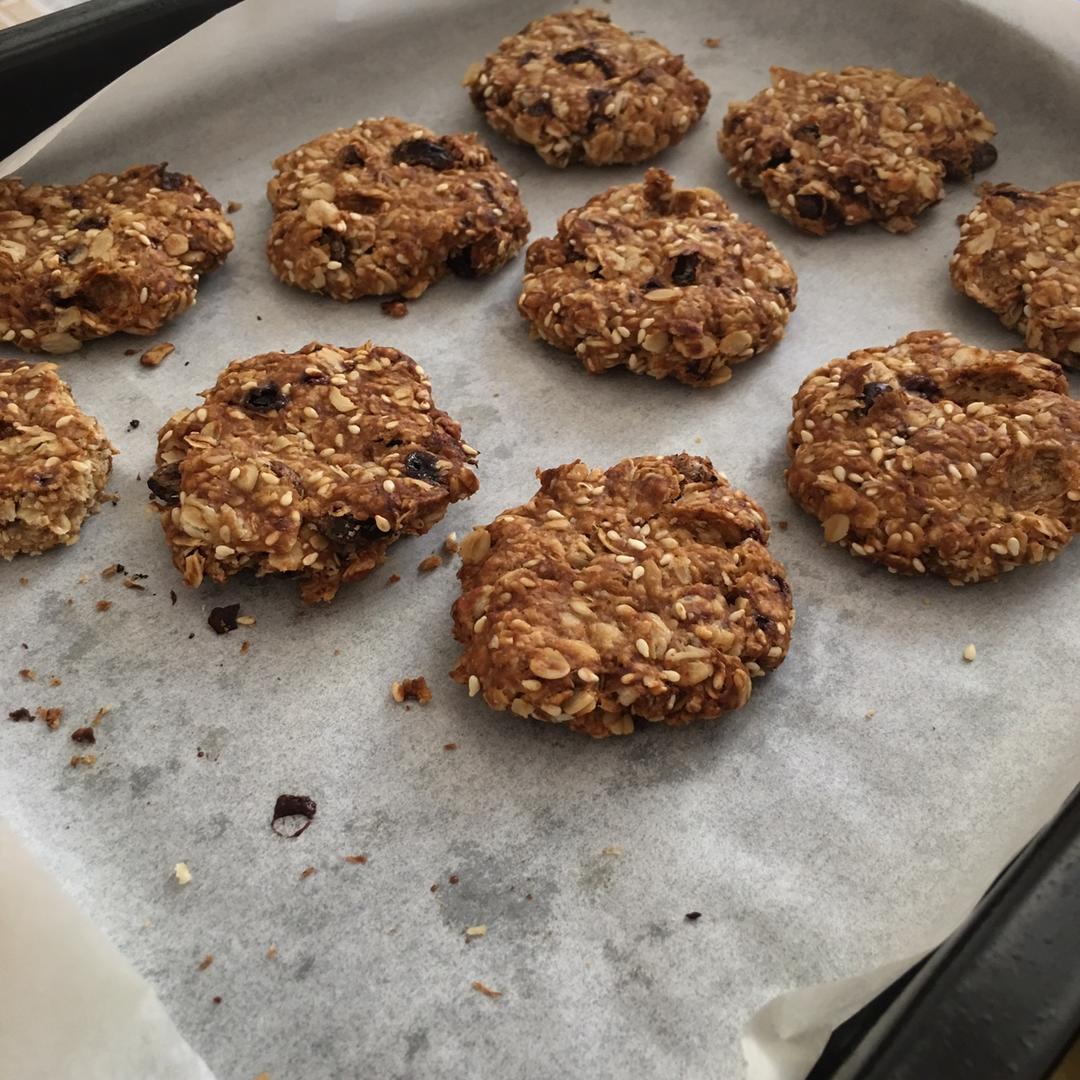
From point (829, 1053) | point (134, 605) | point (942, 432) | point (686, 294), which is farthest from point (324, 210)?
point (829, 1053)

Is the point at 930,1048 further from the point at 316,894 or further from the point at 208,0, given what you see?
the point at 208,0

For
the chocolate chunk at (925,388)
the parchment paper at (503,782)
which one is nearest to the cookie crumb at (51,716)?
the parchment paper at (503,782)

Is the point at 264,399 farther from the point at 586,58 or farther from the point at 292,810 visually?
the point at 586,58

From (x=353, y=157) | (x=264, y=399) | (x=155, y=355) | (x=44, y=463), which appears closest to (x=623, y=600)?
(x=264, y=399)

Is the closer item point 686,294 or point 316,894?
point 316,894

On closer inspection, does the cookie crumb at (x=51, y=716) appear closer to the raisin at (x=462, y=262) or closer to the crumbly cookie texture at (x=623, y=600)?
the crumbly cookie texture at (x=623, y=600)

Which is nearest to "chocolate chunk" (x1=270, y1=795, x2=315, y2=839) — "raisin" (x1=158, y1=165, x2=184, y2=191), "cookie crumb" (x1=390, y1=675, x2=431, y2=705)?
"cookie crumb" (x1=390, y1=675, x2=431, y2=705)
